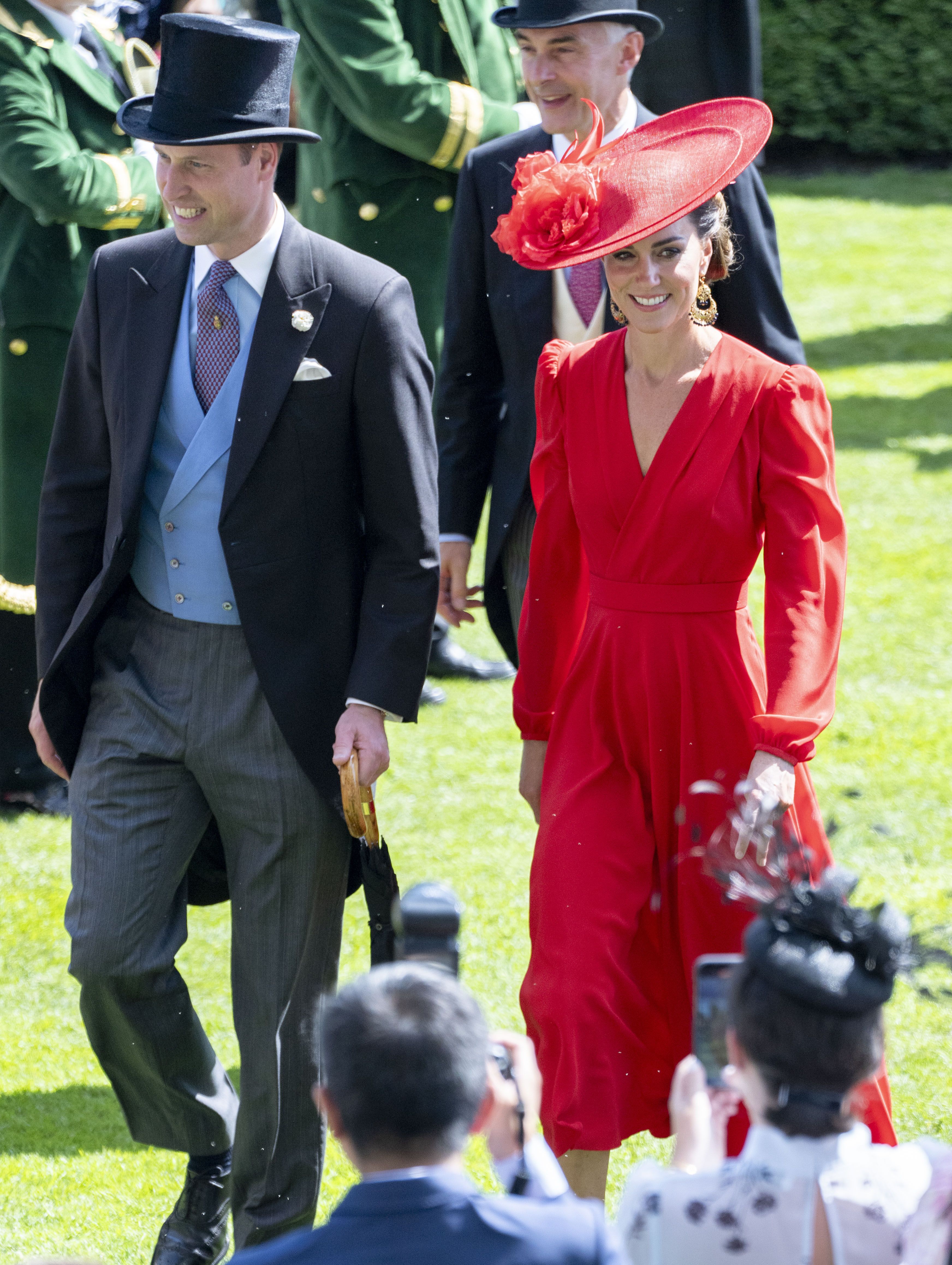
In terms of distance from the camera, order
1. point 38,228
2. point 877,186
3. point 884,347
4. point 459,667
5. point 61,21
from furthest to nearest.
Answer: point 877,186 < point 884,347 < point 459,667 < point 38,228 < point 61,21

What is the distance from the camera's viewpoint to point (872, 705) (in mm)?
7051

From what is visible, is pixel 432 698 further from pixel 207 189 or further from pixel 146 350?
pixel 207 189

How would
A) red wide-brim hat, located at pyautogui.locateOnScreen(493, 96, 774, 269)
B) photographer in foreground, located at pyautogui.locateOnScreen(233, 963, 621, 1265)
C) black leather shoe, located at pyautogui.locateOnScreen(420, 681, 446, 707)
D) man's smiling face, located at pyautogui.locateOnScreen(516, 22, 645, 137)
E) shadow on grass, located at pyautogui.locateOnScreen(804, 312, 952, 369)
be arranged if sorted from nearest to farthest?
photographer in foreground, located at pyautogui.locateOnScreen(233, 963, 621, 1265) → red wide-brim hat, located at pyautogui.locateOnScreen(493, 96, 774, 269) → man's smiling face, located at pyautogui.locateOnScreen(516, 22, 645, 137) → black leather shoe, located at pyautogui.locateOnScreen(420, 681, 446, 707) → shadow on grass, located at pyautogui.locateOnScreen(804, 312, 952, 369)

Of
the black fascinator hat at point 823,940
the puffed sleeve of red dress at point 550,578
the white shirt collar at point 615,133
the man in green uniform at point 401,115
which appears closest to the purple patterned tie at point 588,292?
the white shirt collar at point 615,133

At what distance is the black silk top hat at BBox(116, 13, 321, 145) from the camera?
356 centimetres

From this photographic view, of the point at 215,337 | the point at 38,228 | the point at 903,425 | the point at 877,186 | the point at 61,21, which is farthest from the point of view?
the point at 877,186

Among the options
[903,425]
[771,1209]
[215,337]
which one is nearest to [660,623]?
[215,337]

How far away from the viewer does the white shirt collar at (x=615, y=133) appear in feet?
14.9

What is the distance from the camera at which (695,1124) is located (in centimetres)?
236

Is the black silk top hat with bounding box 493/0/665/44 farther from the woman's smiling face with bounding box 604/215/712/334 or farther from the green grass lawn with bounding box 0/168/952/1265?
the green grass lawn with bounding box 0/168/952/1265

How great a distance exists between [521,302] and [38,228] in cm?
185

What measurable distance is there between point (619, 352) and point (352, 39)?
2.43 m

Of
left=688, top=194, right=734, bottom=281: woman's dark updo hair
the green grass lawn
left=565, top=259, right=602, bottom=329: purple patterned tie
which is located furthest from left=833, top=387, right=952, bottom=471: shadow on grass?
left=688, top=194, right=734, bottom=281: woman's dark updo hair

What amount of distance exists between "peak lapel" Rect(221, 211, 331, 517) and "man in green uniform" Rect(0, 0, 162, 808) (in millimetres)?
2096
